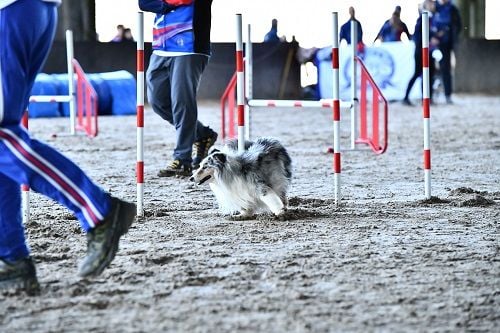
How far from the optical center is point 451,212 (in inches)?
226

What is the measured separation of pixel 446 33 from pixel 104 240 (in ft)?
53.5

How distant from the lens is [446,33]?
19125mm

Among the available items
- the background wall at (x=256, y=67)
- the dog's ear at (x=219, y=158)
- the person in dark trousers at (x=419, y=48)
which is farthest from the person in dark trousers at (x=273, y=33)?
the dog's ear at (x=219, y=158)

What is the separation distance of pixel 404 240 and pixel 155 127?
9353mm

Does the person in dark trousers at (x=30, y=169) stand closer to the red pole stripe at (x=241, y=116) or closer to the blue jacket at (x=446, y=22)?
the red pole stripe at (x=241, y=116)

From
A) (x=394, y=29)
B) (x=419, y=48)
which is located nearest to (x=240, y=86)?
(x=419, y=48)

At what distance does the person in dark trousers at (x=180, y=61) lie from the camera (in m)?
7.39

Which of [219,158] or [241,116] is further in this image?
[241,116]

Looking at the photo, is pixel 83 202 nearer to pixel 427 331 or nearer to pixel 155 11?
pixel 427 331

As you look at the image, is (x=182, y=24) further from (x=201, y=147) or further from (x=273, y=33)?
(x=273, y=33)

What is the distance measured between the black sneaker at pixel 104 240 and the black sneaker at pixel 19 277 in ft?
0.72

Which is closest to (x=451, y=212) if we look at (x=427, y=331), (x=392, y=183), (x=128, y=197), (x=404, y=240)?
(x=404, y=240)

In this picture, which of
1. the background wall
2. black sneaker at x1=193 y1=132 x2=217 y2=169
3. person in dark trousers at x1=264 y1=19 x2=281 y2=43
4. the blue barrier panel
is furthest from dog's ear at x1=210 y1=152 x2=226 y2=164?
person in dark trousers at x1=264 y1=19 x2=281 y2=43

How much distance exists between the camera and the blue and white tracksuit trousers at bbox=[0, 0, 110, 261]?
3.60 m
